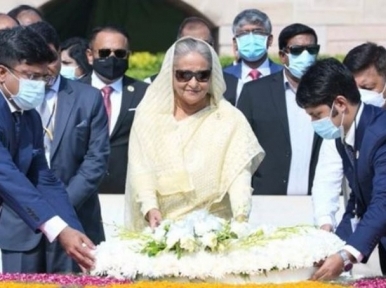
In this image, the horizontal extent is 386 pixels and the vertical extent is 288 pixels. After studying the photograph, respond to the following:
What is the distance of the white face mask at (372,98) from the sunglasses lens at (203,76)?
3.13 feet

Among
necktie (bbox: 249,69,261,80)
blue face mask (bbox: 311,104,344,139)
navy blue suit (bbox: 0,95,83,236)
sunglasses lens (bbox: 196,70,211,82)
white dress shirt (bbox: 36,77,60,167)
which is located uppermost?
sunglasses lens (bbox: 196,70,211,82)

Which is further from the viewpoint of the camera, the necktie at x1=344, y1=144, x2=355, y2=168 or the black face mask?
the black face mask

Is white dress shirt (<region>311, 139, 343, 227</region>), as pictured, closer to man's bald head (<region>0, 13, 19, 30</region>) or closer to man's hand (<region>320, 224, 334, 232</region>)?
man's hand (<region>320, 224, 334, 232</region>)

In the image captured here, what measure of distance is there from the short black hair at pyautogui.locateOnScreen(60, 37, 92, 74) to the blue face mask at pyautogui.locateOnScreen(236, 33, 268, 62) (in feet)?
4.02

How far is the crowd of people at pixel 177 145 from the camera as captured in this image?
22.2ft

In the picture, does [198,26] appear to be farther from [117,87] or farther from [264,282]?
[264,282]

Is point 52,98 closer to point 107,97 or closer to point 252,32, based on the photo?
point 107,97

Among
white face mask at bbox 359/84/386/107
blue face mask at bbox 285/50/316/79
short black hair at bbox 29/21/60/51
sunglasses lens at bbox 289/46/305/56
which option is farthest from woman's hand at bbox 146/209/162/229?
sunglasses lens at bbox 289/46/305/56

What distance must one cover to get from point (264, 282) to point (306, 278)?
0.21 meters

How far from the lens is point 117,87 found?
9.34 m

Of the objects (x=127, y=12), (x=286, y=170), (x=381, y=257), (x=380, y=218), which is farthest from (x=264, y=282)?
(x=127, y=12)

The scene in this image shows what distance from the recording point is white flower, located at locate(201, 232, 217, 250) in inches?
244

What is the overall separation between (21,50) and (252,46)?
3447 mm

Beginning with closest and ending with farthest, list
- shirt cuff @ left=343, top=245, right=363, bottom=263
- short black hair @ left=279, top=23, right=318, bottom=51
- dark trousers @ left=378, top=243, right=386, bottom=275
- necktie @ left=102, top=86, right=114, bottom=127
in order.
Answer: shirt cuff @ left=343, top=245, right=363, bottom=263 < dark trousers @ left=378, top=243, right=386, bottom=275 < necktie @ left=102, top=86, right=114, bottom=127 < short black hair @ left=279, top=23, right=318, bottom=51
